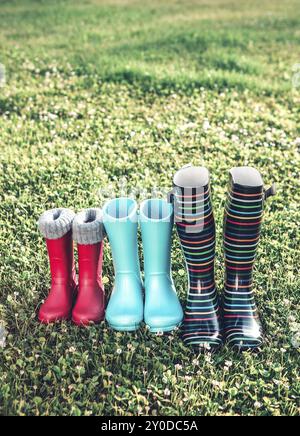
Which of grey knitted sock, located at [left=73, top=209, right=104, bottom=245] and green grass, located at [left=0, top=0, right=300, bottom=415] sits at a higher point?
grey knitted sock, located at [left=73, top=209, right=104, bottom=245]

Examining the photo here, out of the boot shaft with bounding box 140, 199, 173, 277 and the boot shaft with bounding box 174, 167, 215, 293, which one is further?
the boot shaft with bounding box 140, 199, 173, 277

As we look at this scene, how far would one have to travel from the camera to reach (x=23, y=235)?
4.04 m

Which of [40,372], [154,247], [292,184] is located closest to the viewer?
[40,372]

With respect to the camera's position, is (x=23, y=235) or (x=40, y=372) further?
(x=23, y=235)

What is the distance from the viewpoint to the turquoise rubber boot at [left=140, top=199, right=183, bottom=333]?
10.5 ft

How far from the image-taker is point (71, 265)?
3.40 m

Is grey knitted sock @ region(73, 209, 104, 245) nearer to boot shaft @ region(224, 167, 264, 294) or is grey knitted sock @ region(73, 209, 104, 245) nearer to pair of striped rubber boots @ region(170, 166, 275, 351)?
pair of striped rubber boots @ region(170, 166, 275, 351)

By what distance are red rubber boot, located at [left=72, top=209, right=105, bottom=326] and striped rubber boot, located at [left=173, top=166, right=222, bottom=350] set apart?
1.64 feet

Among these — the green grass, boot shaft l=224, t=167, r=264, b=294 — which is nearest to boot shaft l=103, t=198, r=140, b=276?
the green grass

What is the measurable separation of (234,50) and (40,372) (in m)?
5.98

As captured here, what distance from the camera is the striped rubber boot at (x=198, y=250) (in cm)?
302
